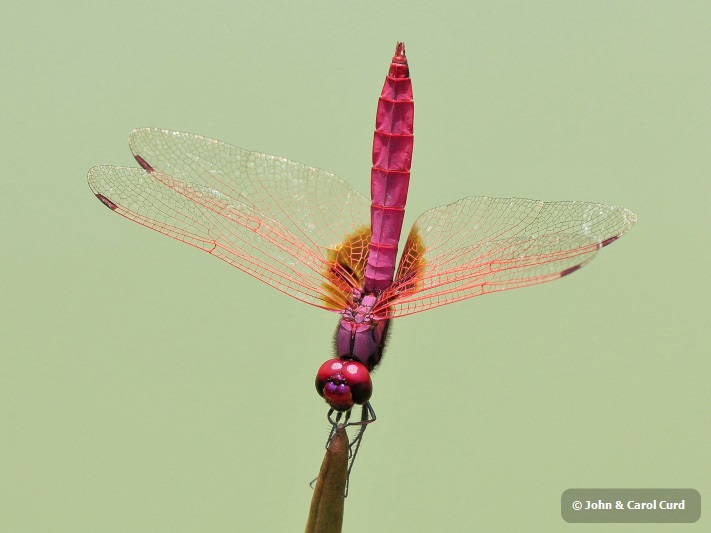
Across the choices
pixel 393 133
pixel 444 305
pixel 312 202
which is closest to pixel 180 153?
pixel 312 202

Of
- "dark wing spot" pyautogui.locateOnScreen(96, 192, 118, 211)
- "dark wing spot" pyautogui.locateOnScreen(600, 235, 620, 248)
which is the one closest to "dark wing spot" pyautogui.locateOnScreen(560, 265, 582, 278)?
"dark wing spot" pyautogui.locateOnScreen(600, 235, 620, 248)

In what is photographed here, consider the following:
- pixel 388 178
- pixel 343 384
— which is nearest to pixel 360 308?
Answer: pixel 343 384

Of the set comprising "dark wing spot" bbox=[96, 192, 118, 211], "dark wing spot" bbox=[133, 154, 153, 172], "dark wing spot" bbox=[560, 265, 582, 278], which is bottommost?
"dark wing spot" bbox=[560, 265, 582, 278]

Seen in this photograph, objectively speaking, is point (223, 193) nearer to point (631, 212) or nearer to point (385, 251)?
point (385, 251)

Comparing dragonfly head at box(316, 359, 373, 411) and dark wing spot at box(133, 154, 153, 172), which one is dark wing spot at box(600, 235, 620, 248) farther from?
dark wing spot at box(133, 154, 153, 172)

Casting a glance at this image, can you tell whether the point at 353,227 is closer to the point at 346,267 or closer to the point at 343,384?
the point at 346,267
